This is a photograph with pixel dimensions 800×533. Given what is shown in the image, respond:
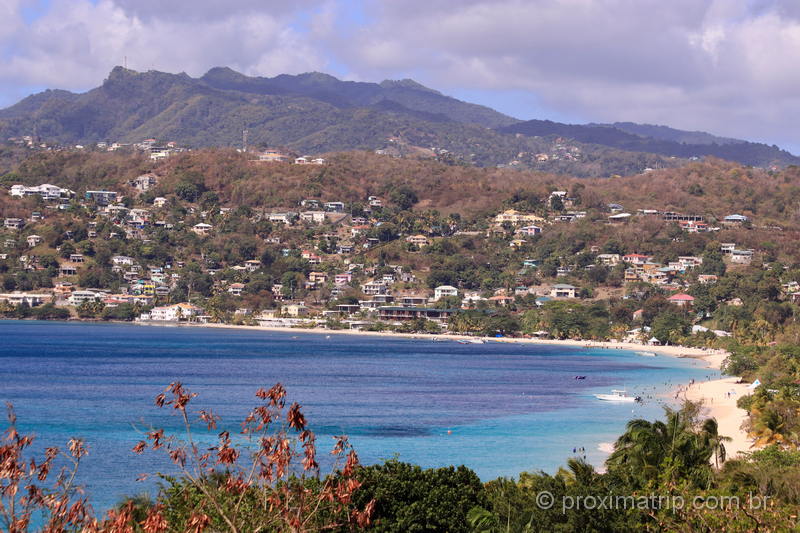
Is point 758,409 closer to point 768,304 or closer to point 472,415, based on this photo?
point 472,415

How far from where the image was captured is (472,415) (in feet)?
170

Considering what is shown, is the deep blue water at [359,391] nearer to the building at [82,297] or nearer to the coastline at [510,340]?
the coastline at [510,340]

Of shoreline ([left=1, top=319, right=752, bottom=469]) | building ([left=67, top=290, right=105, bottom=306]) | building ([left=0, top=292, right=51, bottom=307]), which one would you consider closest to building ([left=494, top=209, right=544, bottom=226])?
shoreline ([left=1, top=319, right=752, bottom=469])

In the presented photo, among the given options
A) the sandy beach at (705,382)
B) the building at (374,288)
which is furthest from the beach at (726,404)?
the building at (374,288)

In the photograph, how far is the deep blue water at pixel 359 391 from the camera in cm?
3903

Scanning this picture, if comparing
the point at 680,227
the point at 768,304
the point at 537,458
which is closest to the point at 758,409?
the point at 537,458

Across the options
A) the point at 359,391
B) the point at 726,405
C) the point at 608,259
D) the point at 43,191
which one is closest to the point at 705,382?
the point at 726,405

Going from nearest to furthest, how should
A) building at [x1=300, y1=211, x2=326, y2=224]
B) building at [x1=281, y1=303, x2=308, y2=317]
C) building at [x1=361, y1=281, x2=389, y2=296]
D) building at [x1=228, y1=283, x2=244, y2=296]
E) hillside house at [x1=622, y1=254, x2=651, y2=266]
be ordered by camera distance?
1. building at [x1=281, y1=303, x2=308, y2=317]
2. building at [x1=361, y1=281, x2=389, y2=296]
3. building at [x1=228, y1=283, x2=244, y2=296]
4. hillside house at [x1=622, y1=254, x2=651, y2=266]
5. building at [x1=300, y1=211, x2=326, y2=224]

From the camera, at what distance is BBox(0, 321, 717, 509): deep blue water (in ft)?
128

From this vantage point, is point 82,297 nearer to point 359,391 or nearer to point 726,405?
point 359,391

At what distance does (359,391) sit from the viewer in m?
62.4

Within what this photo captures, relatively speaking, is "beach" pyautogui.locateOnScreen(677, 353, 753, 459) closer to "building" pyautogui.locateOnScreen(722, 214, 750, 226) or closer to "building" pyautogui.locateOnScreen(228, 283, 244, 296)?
"building" pyautogui.locateOnScreen(228, 283, 244, 296)

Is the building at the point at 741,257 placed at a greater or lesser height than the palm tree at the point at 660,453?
greater

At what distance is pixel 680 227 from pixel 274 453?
573 ft
